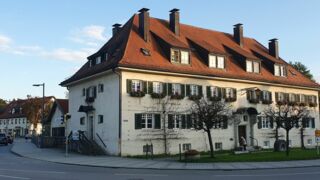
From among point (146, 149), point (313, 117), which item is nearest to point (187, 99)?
point (146, 149)

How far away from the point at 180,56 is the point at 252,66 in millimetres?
10344

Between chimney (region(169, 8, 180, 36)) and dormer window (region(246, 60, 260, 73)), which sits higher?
chimney (region(169, 8, 180, 36))

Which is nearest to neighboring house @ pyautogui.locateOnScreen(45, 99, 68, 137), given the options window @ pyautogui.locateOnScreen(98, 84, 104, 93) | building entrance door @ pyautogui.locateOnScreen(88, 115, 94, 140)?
building entrance door @ pyautogui.locateOnScreen(88, 115, 94, 140)

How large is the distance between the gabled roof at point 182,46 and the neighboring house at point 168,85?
96 millimetres

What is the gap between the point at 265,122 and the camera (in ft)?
151

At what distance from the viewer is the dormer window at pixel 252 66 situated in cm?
4516

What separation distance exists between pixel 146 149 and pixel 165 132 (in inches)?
93.5

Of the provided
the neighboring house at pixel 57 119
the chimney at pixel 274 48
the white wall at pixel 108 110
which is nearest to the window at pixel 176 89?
the white wall at pixel 108 110

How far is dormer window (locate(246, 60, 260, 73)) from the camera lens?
1778 inches

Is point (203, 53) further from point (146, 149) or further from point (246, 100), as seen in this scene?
point (146, 149)

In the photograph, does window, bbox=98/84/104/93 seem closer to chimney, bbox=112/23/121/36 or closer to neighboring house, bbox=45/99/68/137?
chimney, bbox=112/23/121/36

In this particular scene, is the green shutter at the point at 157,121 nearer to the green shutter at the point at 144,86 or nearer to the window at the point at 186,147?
the green shutter at the point at 144,86

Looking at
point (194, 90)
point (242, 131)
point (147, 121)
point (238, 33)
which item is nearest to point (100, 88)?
point (147, 121)

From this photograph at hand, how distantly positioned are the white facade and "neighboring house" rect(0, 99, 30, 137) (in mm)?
71678
